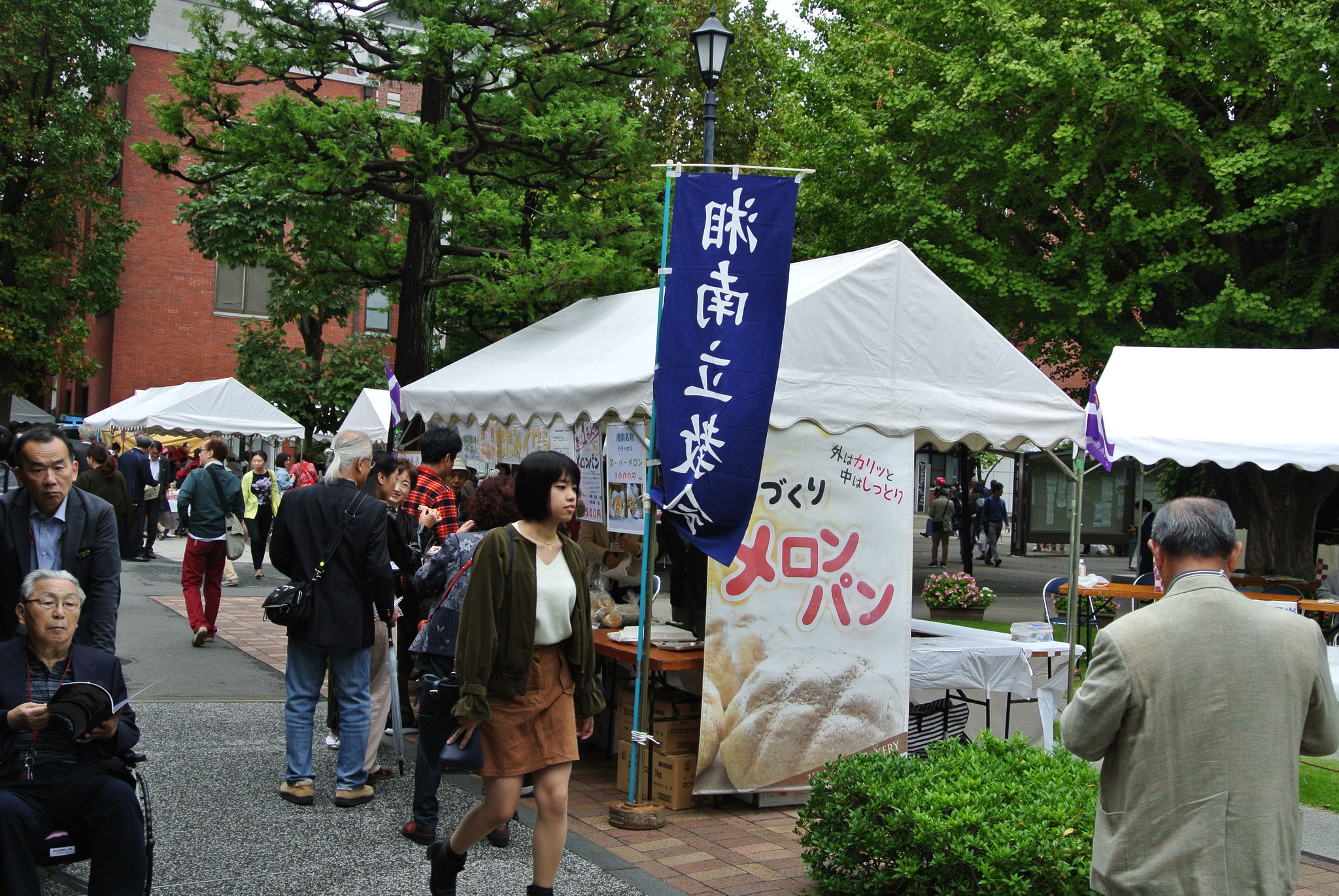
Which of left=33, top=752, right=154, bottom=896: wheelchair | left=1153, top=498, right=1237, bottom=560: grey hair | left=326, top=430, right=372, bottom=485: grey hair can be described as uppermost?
left=326, top=430, right=372, bottom=485: grey hair

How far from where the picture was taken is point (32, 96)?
1062 inches

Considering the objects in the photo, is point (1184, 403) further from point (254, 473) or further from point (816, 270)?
point (254, 473)

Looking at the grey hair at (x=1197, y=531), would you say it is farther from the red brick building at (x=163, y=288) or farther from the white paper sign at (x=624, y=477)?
the red brick building at (x=163, y=288)

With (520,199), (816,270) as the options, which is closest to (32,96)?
(520,199)

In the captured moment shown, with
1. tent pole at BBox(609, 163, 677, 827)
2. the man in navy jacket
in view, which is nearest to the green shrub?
tent pole at BBox(609, 163, 677, 827)

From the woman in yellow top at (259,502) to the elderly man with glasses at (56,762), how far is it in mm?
12591

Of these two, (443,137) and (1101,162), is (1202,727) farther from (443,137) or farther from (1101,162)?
(1101,162)

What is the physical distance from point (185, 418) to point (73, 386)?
23057mm

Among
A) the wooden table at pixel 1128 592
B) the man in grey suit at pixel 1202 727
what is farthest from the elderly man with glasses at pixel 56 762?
the wooden table at pixel 1128 592

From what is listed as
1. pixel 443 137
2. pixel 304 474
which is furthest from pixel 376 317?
pixel 443 137

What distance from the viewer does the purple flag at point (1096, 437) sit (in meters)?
7.11

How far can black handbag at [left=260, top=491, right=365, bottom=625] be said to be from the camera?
18.3ft

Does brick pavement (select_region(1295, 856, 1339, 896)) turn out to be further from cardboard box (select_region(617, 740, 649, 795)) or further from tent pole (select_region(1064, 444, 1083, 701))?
cardboard box (select_region(617, 740, 649, 795))

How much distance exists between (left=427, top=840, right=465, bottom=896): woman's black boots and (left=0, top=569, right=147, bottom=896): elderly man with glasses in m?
1.00
